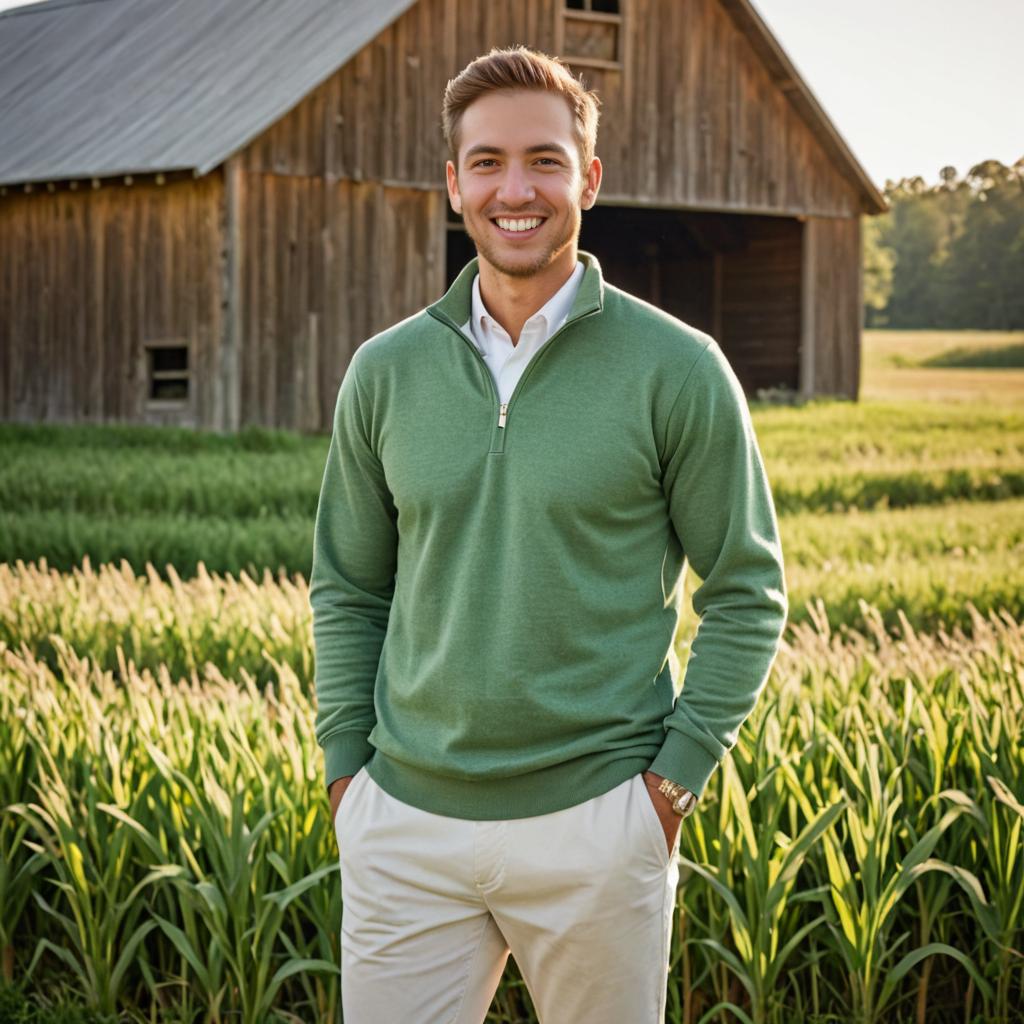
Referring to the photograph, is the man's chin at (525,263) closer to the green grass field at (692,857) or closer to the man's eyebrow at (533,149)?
the man's eyebrow at (533,149)

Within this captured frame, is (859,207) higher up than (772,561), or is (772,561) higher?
(859,207)

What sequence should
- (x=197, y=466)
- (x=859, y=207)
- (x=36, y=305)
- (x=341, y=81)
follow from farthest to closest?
(x=859, y=207) < (x=36, y=305) < (x=341, y=81) < (x=197, y=466)

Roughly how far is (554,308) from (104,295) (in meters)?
17.5

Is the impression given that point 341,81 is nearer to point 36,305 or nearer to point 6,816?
point 36,305

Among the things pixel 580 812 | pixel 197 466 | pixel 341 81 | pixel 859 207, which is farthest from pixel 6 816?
pixel 859 207

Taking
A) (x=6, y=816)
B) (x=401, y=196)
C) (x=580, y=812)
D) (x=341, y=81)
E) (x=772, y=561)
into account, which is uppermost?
(x=341, y=81)

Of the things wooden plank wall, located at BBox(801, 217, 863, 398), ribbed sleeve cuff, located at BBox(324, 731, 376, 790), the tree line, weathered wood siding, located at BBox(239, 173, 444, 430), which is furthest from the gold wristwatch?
wooden plank wall, located at BBox(801, 217, 863, 398)

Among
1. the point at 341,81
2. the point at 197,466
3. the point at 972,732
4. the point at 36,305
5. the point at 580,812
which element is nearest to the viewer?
the point at 580,812

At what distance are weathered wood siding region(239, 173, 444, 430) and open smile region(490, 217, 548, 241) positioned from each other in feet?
51.7

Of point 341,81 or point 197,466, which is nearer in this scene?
point 197,466

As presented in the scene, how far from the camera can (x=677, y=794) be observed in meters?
2.40

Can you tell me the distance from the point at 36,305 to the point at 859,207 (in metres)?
11.8

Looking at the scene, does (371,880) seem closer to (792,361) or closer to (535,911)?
(535,911)

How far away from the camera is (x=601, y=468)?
2.41 meters
